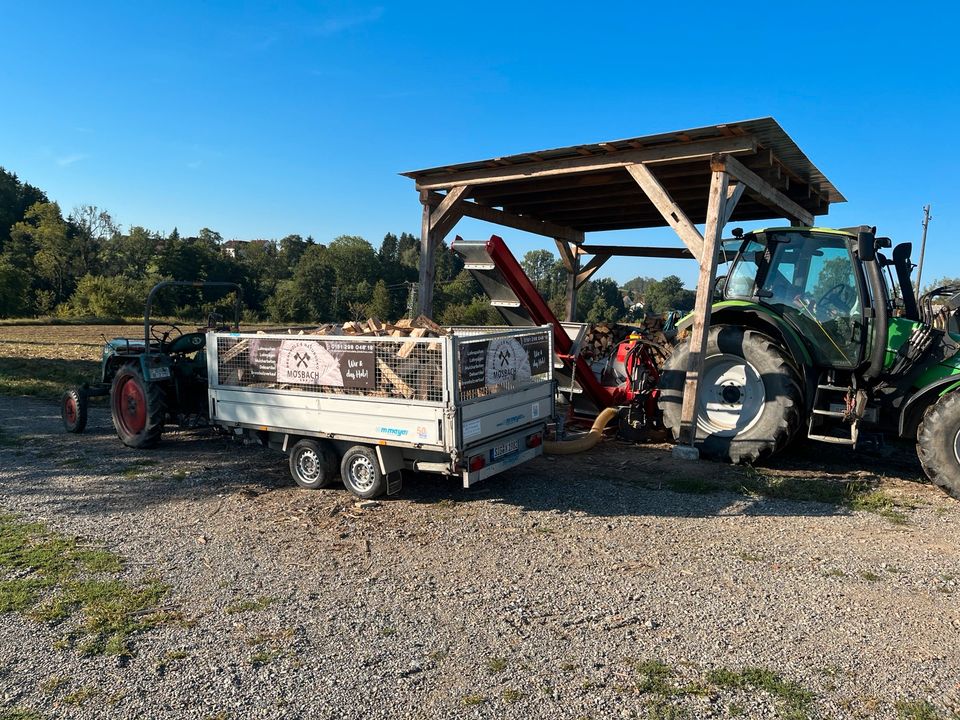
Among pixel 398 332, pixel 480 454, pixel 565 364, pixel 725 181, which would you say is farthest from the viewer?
pixel 565 364

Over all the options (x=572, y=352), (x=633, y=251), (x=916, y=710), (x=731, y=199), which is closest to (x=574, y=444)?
(x=572, y=352)

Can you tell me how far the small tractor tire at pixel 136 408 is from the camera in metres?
7.66

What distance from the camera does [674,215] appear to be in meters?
7.46

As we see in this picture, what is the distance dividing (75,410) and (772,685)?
342 inches

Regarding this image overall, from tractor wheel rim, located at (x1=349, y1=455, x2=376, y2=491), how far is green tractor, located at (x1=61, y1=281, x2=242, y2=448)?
2883 millimetres

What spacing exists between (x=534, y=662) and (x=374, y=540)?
2.01 meters

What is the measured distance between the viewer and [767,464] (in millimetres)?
7090

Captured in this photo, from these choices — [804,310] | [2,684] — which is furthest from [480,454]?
[804,310]

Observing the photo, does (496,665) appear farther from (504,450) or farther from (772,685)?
(504,450)

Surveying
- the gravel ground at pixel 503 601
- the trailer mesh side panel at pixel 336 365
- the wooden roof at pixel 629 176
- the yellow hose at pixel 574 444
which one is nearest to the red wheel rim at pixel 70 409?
the gravel ground at pixel 503 601

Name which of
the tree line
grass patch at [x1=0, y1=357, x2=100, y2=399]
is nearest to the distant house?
the tree line

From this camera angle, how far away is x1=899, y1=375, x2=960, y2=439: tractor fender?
19.2 ft

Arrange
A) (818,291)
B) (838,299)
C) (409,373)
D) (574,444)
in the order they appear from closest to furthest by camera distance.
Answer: (409,373) → (838,299) → (818,291) → (574,444)

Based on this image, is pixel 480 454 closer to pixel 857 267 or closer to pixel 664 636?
pixel 664 636
